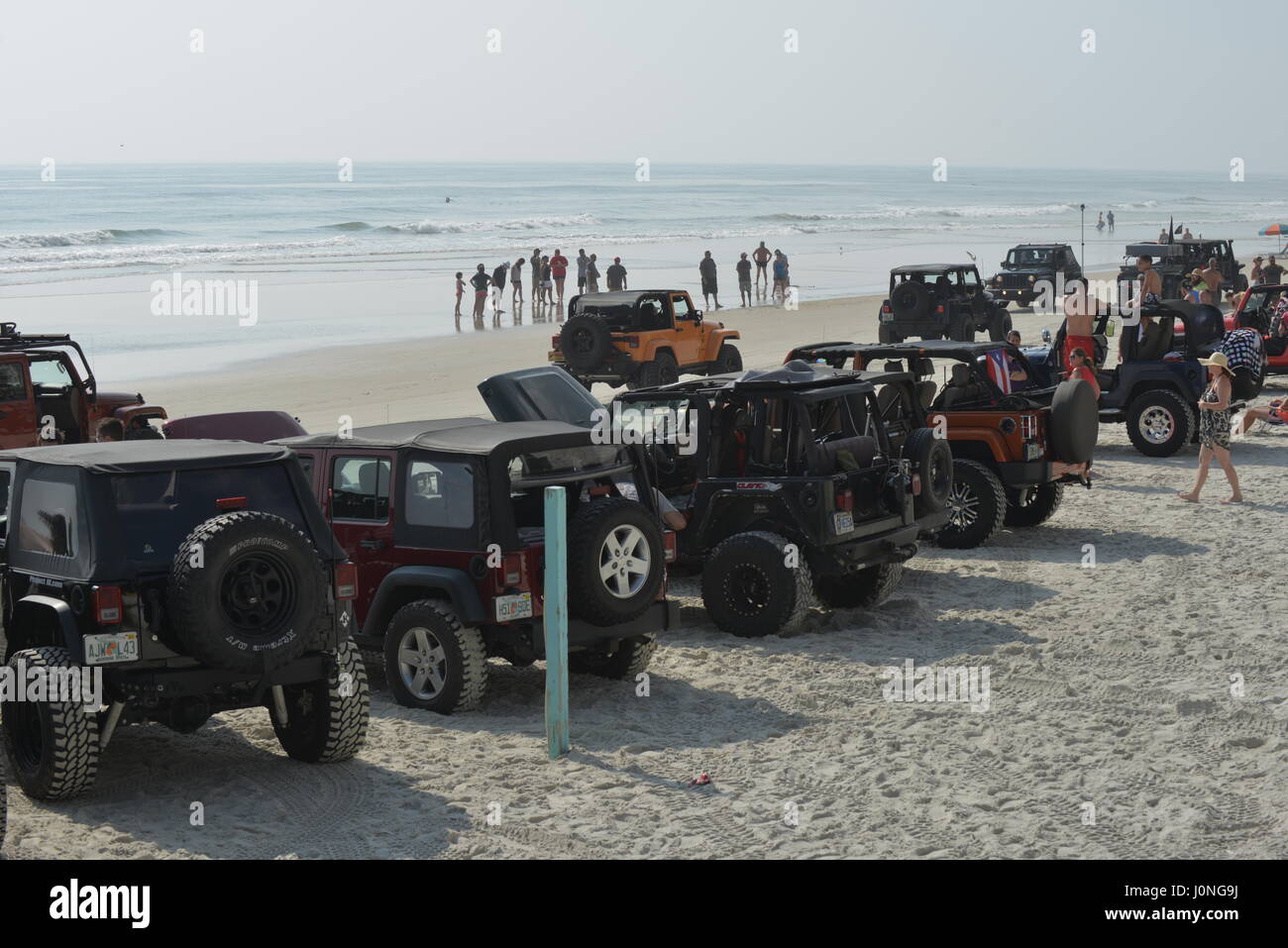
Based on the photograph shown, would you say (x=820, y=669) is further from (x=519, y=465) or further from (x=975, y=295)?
(x=975, y=295)

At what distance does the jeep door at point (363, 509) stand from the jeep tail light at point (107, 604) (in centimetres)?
227

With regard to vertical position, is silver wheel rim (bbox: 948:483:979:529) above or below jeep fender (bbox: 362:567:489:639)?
below

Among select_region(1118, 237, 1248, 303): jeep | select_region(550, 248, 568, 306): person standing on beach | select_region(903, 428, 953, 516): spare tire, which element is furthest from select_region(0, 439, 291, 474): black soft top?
select_region(1118, 237, 1248, 303): jeep

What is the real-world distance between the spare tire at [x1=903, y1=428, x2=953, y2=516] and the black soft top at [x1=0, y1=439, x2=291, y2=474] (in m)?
5.10

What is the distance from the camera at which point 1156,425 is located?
18062mm

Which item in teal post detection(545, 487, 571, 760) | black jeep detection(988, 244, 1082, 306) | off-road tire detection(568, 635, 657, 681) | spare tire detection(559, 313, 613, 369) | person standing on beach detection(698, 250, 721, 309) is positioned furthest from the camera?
person standing on beach detection(698, 250, 721, 309)

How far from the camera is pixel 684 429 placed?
11148 millimetres

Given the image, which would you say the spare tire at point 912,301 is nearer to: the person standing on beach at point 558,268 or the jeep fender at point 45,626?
the person standing on beach at point 558,268

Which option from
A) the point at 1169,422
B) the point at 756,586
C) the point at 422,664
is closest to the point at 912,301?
the point at 1169,422

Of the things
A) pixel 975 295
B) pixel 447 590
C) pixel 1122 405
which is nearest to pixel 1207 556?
pixel 1122 405

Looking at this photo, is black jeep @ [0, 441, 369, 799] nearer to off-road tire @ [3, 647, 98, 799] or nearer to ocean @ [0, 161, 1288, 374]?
off-road tire @ [3, 647, 98, 799]

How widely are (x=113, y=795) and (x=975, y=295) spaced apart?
23.7 meters

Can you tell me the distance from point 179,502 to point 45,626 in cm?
89

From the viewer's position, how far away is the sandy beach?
22.5 feet
